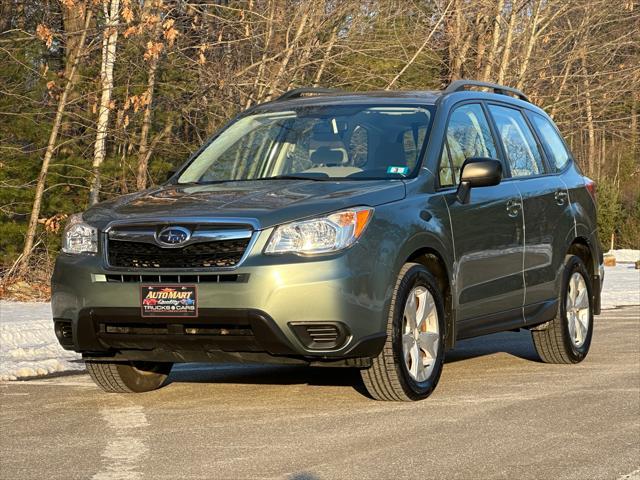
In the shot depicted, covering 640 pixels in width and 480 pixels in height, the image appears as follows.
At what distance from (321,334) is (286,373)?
7.73 feet

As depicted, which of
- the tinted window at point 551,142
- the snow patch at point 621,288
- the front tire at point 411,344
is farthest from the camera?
the snow patch at point 621,288


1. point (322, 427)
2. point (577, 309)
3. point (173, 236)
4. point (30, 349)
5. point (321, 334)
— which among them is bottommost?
point (30, 349)

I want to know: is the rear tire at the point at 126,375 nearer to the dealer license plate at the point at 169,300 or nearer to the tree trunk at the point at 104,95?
the dealer license plate at the point at 169,300

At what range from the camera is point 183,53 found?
66.6 ft

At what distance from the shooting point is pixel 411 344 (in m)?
7.88

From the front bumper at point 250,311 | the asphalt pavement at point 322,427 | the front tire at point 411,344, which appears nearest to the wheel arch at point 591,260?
the asphalt pavement at point 322,427

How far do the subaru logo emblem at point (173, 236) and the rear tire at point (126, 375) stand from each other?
4.16 ft

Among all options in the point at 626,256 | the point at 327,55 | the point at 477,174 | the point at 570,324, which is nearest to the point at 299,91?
the point at 477,174

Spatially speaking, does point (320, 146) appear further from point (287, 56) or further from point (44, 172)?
point (287, 56)

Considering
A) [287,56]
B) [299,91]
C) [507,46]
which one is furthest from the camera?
[507,46]

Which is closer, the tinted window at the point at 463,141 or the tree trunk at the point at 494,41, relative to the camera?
the tinted window at the point at 463,141

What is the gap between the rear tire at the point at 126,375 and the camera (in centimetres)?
838

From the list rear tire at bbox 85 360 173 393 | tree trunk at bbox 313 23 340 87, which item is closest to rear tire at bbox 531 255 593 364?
rear tire at bbox 85 360 173 393

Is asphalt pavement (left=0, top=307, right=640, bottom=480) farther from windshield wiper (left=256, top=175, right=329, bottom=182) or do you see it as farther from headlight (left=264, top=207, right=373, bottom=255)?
windshield wiper (left=256, top=175, right=329, bottom=182)
